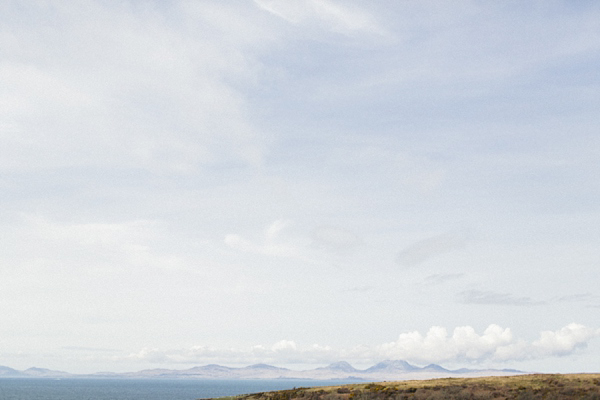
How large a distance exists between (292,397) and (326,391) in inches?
154

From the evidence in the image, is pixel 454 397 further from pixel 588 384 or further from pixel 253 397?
pixel 253 397

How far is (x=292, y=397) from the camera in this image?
60.6 metres

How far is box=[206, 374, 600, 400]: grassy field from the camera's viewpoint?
4847 centimetres

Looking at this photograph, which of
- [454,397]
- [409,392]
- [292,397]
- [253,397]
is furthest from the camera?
[253,397]

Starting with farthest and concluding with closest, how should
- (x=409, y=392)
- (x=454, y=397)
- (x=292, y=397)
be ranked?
(x=292, y=397), (x=409, y=392), (x=454, y=397)

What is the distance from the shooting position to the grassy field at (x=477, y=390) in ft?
159

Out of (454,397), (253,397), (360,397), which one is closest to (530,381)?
(454,397)

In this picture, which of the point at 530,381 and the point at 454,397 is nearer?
the point at 454,397

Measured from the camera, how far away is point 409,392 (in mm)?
55000

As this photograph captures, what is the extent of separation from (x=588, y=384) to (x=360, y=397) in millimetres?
20888

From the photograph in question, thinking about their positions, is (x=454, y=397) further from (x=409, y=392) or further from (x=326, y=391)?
(x=326, y=391)

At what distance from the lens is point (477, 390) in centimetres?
5278

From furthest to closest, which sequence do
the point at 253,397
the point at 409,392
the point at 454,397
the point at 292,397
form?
the point at 253,397 → the point at 292,397 → the point at 409,392 → the point at 454,397

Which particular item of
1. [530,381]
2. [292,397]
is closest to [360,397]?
[292,397]
